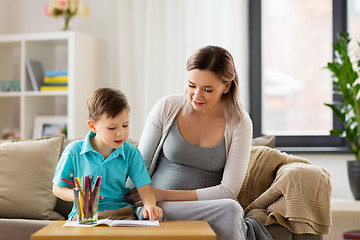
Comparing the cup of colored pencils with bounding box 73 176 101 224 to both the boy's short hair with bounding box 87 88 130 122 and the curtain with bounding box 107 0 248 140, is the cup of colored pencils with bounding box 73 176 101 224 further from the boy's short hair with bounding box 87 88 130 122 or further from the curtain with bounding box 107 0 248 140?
the curtain with bounding box 107 0 248 140

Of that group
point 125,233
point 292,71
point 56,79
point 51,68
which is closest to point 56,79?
point 56,79

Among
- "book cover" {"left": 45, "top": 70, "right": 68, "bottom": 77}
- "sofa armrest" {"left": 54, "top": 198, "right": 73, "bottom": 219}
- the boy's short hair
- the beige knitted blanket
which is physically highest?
"book cover" {"left": 45, "top": 70, "right": 68, "bottom": 77}

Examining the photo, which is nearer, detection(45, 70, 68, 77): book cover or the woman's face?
the woman's face

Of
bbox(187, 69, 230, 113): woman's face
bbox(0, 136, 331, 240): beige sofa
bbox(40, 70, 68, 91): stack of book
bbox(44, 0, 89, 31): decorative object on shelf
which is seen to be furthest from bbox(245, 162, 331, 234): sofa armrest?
bbox(44, 0, 89, 31): decorative object on shelf

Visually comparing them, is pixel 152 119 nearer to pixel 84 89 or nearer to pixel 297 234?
pixel 297 234

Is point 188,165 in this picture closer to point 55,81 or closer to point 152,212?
point 152,212

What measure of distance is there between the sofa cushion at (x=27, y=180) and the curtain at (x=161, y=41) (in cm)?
116

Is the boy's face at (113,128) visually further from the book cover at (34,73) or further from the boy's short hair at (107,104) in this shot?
the book cover at (34,73)

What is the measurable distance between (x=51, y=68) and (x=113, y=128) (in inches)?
83.7

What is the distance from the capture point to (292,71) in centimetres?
360

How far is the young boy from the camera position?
5.88 feet

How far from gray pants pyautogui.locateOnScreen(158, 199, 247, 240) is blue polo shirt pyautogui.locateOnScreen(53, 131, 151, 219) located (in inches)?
6.2

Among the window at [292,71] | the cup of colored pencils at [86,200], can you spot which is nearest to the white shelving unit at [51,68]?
the window at [292,71]

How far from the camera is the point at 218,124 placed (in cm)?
218
